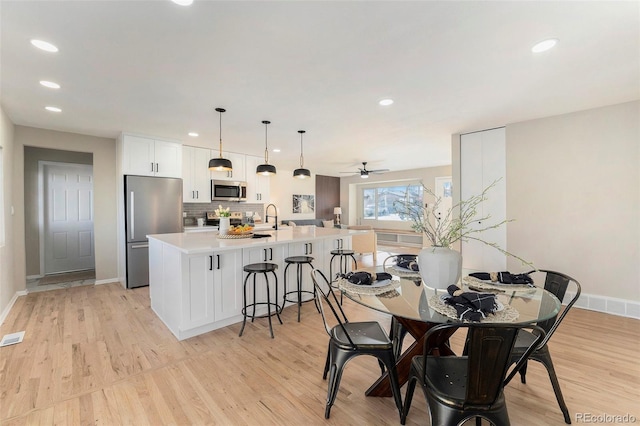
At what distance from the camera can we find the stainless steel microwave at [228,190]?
19.9 ft

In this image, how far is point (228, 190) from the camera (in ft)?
20.5

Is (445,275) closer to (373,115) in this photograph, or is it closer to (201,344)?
(201,344)

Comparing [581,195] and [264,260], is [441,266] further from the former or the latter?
[581,195]

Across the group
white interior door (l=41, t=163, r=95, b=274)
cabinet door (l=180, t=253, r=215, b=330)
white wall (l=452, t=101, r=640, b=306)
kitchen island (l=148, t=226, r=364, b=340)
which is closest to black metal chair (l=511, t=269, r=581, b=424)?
white wall (l=452, t=101, r=640, b=306)

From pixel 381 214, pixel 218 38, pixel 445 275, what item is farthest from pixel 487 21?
pixel 381 214

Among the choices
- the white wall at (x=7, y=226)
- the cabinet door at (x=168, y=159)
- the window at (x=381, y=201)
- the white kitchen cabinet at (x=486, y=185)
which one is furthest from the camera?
the window at (x=381, y=201)

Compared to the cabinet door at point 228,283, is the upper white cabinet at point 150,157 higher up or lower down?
higher up

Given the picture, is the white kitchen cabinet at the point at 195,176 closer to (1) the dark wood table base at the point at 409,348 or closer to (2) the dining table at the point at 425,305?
(2) the dining table at the point at 425,305

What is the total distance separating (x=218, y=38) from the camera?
2051mm

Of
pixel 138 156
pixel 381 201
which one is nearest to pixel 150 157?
pixel 138 156

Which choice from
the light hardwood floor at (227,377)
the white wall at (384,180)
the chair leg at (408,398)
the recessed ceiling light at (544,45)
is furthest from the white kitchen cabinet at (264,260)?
the white wall at (384,180)

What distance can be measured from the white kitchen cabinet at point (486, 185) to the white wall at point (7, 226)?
6.35 meters

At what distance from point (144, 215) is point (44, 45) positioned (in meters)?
3.05

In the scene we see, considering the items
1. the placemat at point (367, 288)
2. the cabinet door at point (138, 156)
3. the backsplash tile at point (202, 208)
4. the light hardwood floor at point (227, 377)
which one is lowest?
the light hardwood floor at point (227, 377)
